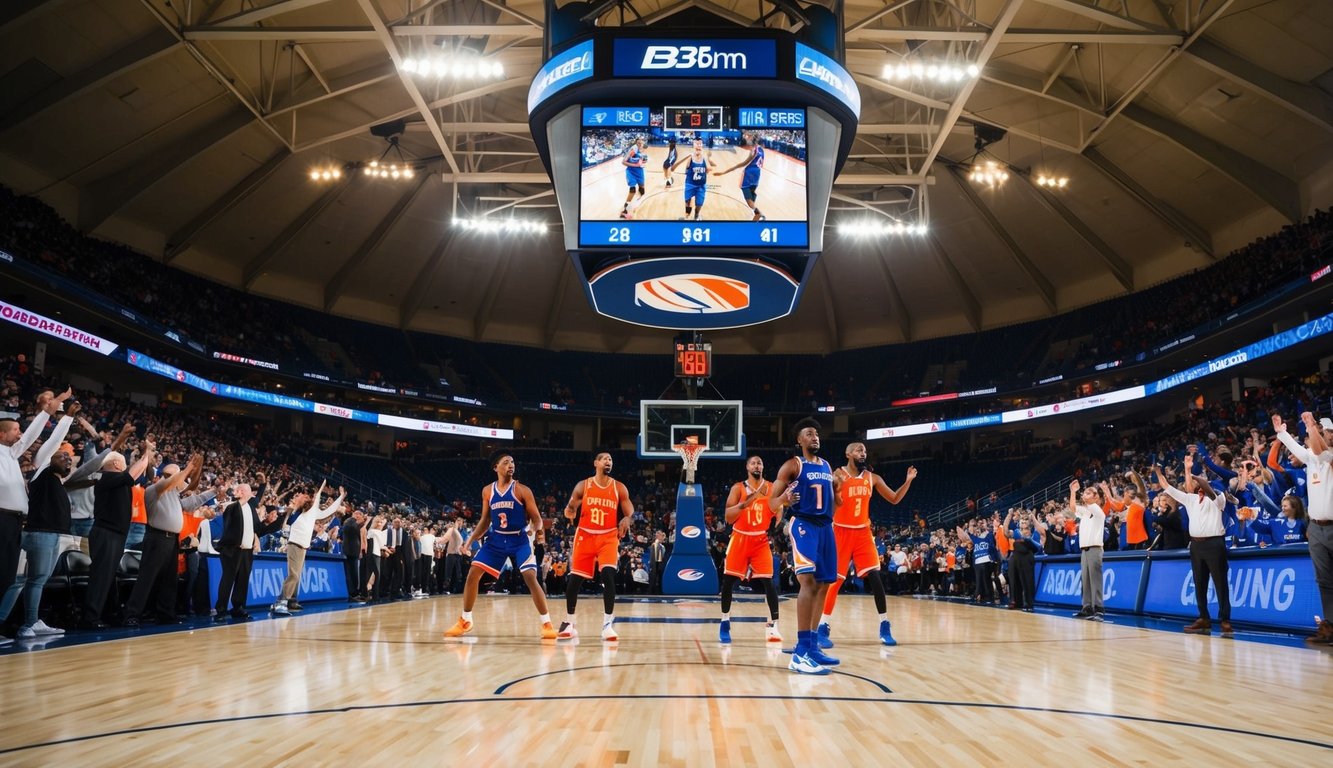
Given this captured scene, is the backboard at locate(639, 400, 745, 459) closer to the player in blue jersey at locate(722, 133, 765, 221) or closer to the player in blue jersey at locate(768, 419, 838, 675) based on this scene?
the player in blue jersey at locate(722, 133, 765, 221)

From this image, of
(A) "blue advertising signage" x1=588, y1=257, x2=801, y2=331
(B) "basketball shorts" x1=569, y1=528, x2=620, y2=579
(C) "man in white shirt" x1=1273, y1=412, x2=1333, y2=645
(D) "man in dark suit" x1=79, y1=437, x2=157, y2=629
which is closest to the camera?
(C) "man in white shirt" x1=1273, y1=412, x2=1333, y2=645

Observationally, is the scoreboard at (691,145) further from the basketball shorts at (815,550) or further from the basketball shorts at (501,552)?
the basketball shorts at (815,550)

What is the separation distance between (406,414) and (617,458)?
10.5 meters

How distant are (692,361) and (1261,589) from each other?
18.4 metres

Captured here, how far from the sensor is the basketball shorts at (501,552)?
33.1 ft

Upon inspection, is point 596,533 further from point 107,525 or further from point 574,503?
point 107,525

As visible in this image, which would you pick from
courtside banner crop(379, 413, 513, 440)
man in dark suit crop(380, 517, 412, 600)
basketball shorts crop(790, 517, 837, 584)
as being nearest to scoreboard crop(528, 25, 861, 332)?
basketball shorts crop(790, 517, 837, 584)

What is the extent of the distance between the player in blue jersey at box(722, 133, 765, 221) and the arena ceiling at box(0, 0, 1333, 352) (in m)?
3.37

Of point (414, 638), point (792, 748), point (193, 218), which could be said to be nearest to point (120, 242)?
Answer: point (193, 218)

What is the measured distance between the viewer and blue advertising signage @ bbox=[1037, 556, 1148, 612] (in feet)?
48.4

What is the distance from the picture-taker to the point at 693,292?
13.6 meters

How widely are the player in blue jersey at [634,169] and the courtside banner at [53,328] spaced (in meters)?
19.2

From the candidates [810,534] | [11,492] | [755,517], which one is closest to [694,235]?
[755,517]

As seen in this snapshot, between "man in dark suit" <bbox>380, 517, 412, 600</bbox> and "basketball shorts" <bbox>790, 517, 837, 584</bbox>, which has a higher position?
"basketball shorts" <bbox>790, 517, 837, 584</bbox>
